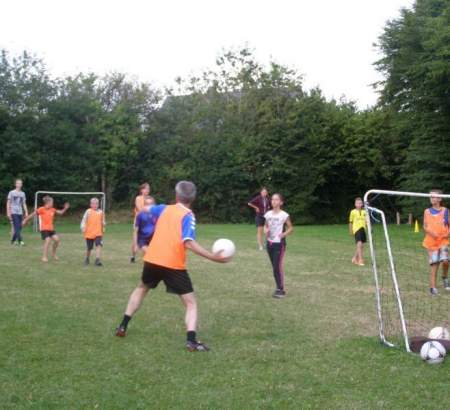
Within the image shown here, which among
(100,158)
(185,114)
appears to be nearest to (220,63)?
(185,114)

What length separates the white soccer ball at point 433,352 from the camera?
5992mm

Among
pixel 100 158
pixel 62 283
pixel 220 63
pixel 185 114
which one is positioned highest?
pixel 220 63

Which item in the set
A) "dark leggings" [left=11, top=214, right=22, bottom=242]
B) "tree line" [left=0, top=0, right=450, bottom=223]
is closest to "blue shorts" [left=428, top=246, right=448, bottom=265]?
"dark leggings" [left=11, top=214, right=22, bottom=242]

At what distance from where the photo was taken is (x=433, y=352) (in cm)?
603

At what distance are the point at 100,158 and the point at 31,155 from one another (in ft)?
14.2

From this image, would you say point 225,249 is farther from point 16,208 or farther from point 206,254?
point 16,208

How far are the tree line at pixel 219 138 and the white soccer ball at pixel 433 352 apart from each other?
2519 cm

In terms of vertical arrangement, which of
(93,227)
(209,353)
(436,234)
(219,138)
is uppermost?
(219,138)

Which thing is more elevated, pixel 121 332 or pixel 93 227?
pixel 93 227

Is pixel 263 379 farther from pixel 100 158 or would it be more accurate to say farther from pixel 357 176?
pixel 357 176

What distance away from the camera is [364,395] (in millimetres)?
5070

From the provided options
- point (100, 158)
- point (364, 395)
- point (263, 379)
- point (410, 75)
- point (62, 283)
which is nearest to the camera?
point (364, 395)

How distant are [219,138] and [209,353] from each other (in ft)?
96.0

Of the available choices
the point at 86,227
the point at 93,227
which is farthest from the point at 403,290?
the point at 86,227
